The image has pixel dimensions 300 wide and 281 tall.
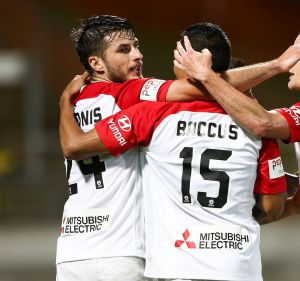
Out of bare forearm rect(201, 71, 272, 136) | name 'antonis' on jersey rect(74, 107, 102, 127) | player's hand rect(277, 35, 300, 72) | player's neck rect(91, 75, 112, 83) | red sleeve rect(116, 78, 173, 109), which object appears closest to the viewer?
bare forearm rect(201, 71, 272, 136)

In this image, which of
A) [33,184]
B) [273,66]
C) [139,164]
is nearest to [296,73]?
[273,66]

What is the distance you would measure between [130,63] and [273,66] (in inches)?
29.7

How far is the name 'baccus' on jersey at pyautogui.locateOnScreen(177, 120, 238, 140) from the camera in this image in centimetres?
369

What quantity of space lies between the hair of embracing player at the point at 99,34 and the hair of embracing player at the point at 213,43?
19.4 inches

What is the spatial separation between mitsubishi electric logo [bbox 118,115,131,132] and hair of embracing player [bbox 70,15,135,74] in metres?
0.51

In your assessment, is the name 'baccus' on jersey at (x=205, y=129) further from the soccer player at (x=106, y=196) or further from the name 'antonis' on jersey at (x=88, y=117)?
the name 'antonis' on jersey at (x=88, y=117)

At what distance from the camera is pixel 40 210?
38.1ft

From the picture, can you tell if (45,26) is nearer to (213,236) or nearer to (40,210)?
(40,210)

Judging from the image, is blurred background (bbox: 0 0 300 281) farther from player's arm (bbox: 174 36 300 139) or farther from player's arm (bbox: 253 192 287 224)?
player's arm (bbox: 174 36 300 139)

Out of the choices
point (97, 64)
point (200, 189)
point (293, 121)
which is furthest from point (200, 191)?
point (97, 64)

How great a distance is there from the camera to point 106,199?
390 centimetres

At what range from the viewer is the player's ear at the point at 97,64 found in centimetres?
419

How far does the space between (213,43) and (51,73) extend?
866 centimetres

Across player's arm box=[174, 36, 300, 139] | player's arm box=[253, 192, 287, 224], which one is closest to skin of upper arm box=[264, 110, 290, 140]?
player's arm box=[174, 36, 300, 139]
